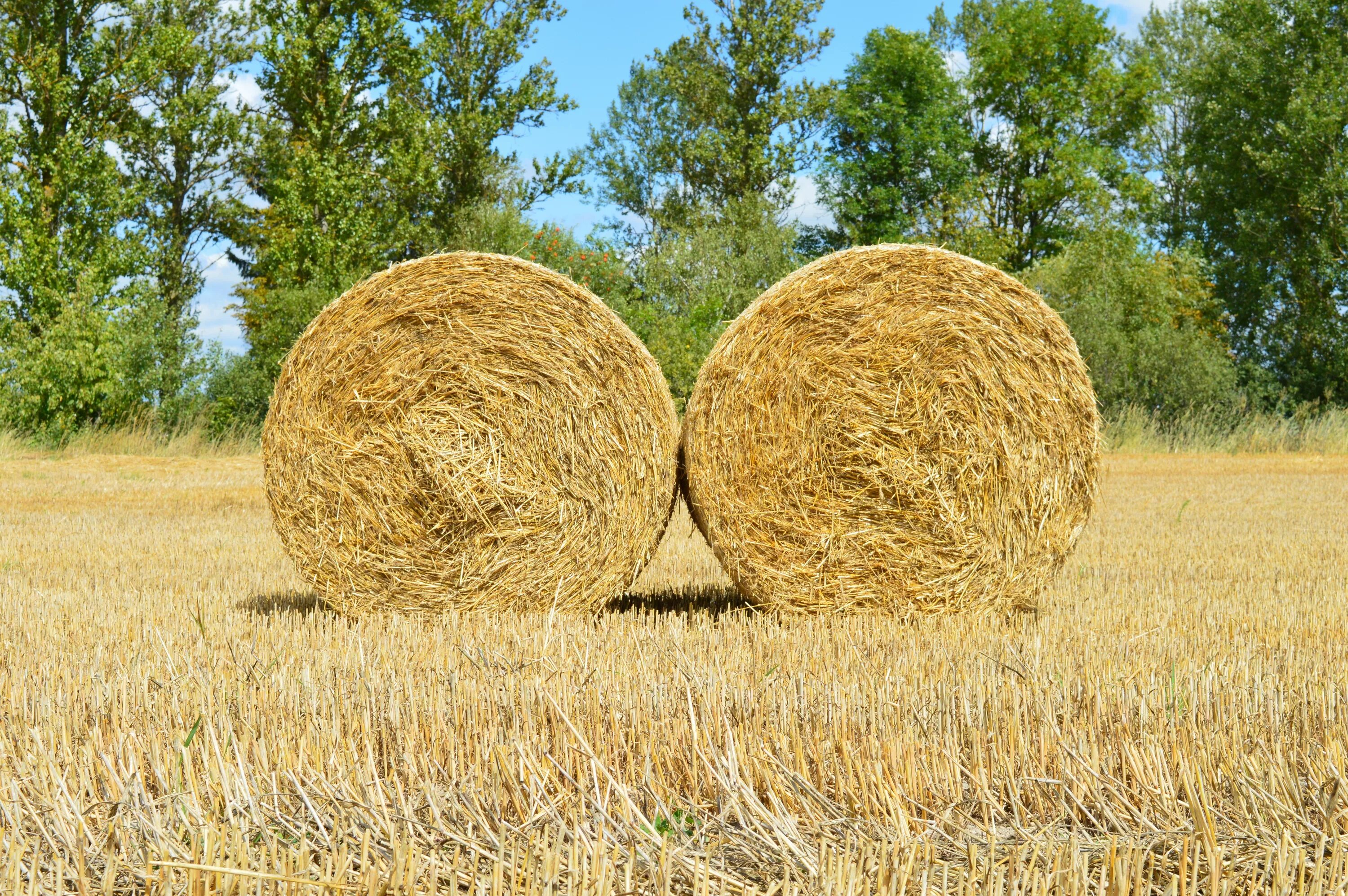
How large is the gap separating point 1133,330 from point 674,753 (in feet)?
86.0

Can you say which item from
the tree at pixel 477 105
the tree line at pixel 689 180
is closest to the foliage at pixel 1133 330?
the tree line at pixel 689 180

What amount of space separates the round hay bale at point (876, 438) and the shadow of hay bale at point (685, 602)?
0.36 metres

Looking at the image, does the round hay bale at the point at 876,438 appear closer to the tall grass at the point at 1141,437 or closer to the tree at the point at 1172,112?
the tall grass at the point at 1141,437

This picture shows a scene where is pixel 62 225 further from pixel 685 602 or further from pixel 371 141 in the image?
pixel 685 602

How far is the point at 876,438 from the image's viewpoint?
5.32m

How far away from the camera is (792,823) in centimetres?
259

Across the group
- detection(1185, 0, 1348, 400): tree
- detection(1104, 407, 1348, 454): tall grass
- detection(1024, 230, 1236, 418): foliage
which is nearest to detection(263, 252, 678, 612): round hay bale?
detection(1104, 407, 1348, 454): tall grass

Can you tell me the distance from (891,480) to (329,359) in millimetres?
2627

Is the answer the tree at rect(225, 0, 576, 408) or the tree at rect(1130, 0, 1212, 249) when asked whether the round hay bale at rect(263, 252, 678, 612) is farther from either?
the tree at rect(1130, 0, 1212, 249)

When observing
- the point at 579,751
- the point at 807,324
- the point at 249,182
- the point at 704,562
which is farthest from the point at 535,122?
the point at 579,751

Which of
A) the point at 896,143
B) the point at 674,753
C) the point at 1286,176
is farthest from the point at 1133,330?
the point at 674,753

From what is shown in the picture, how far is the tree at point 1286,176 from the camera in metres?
27.0

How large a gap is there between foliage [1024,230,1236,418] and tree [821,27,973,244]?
4.34 meters

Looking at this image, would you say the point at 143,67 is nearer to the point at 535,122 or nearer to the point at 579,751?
the point at 535,122
